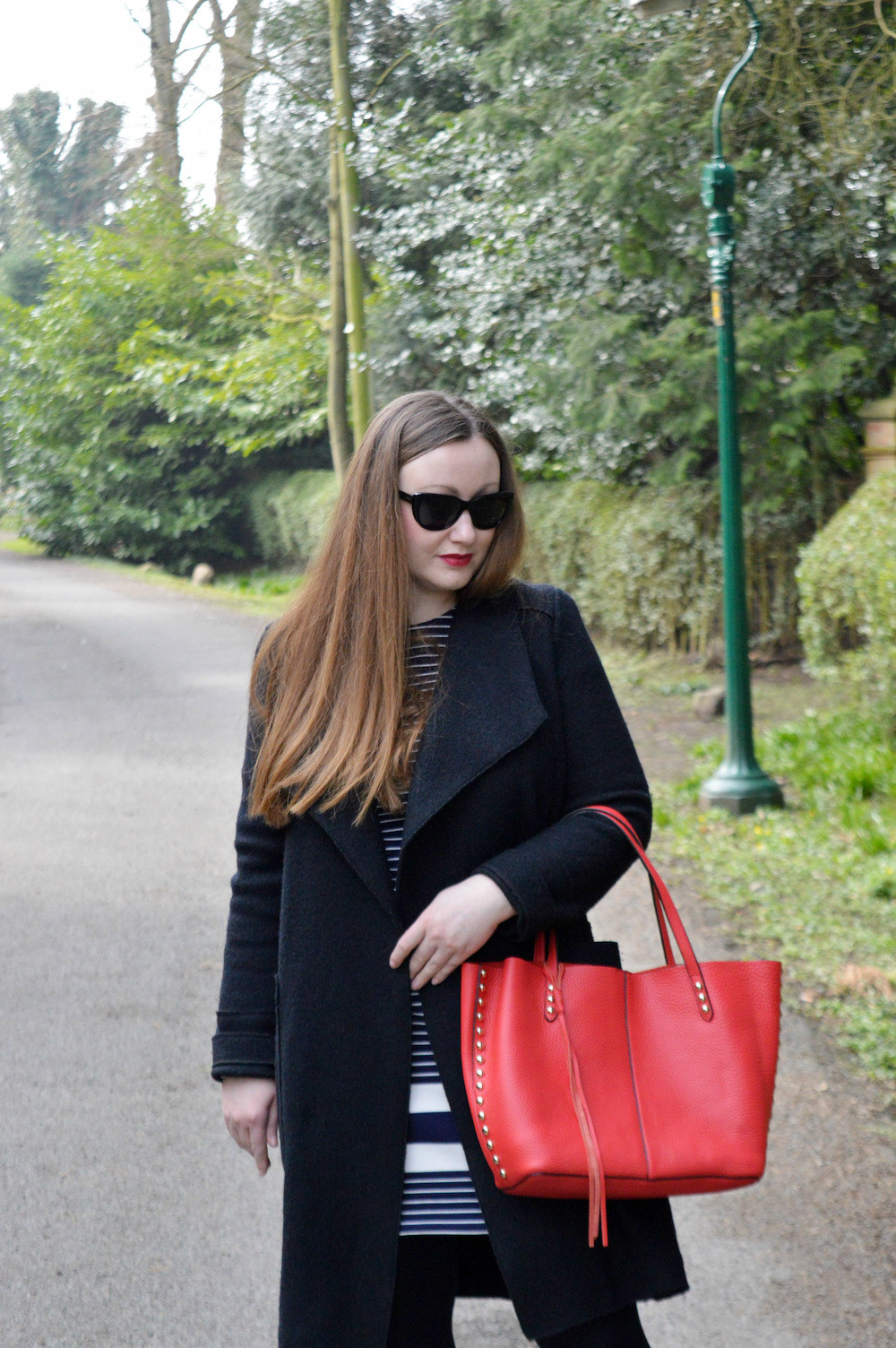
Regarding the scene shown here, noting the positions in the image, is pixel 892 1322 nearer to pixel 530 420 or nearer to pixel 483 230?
pixel 530 420

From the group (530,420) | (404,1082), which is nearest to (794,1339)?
(404,1082)

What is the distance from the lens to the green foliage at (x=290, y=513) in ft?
65.5

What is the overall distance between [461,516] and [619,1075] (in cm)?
80

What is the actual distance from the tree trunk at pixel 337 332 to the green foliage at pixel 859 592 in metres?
9.12

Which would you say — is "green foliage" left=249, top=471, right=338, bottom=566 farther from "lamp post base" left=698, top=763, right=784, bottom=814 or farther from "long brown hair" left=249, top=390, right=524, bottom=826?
"long brown hair" left=249, top=390, right=524, bottom=826

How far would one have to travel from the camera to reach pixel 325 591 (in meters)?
2.02

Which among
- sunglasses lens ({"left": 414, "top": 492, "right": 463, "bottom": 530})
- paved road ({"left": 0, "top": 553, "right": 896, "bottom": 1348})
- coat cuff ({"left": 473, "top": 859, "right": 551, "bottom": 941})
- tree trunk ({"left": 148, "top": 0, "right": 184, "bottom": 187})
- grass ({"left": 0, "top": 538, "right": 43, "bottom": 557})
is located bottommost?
paved road ({"left": 0, "top": 553, "right": 896, "bottom": 1348})

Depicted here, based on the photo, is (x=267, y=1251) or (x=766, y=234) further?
(x=766, y=234)

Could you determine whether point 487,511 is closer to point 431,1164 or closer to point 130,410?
point 431,1164

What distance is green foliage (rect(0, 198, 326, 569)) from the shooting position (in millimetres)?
21672

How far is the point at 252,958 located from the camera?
1957 millimetres

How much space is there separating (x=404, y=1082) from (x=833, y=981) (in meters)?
3.13

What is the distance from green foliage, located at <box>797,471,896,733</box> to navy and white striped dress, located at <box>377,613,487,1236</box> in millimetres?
5366

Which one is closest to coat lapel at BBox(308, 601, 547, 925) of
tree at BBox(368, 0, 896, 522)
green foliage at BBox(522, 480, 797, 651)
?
tree at BBox(368, 0, 896, 522)
